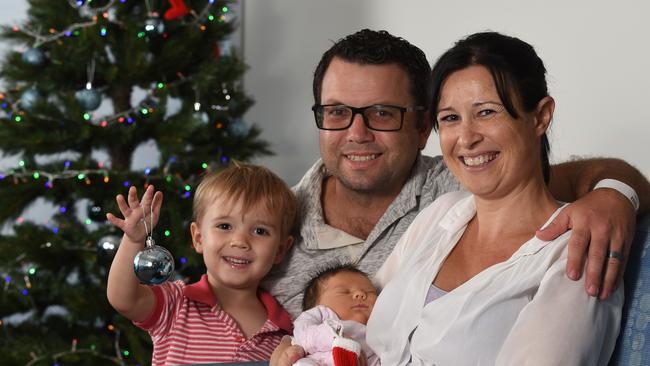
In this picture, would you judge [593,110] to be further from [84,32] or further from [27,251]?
[27,251]

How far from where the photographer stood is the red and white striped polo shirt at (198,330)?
2189 mm

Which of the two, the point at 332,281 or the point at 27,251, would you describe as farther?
the point at 27,251

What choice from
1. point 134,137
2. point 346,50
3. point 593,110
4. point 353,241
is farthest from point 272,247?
point 134,137

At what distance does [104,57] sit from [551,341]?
2718mm

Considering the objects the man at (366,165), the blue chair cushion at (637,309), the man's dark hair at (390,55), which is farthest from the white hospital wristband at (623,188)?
the man's dark hair at (390,55)

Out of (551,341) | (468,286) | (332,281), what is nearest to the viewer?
(551,341)

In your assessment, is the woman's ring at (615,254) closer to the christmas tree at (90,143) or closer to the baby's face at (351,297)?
the baby's face at (351,297)

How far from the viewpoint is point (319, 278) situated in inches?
85.5

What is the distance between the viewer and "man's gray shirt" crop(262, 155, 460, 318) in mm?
2242

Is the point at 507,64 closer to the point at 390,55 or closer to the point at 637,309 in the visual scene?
the point at 637,309

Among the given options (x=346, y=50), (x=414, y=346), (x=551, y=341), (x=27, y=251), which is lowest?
(x=27, y=251)

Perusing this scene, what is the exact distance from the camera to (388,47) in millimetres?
2336

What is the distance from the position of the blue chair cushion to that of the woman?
2 cm

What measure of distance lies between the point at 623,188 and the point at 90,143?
2575 millimetres
